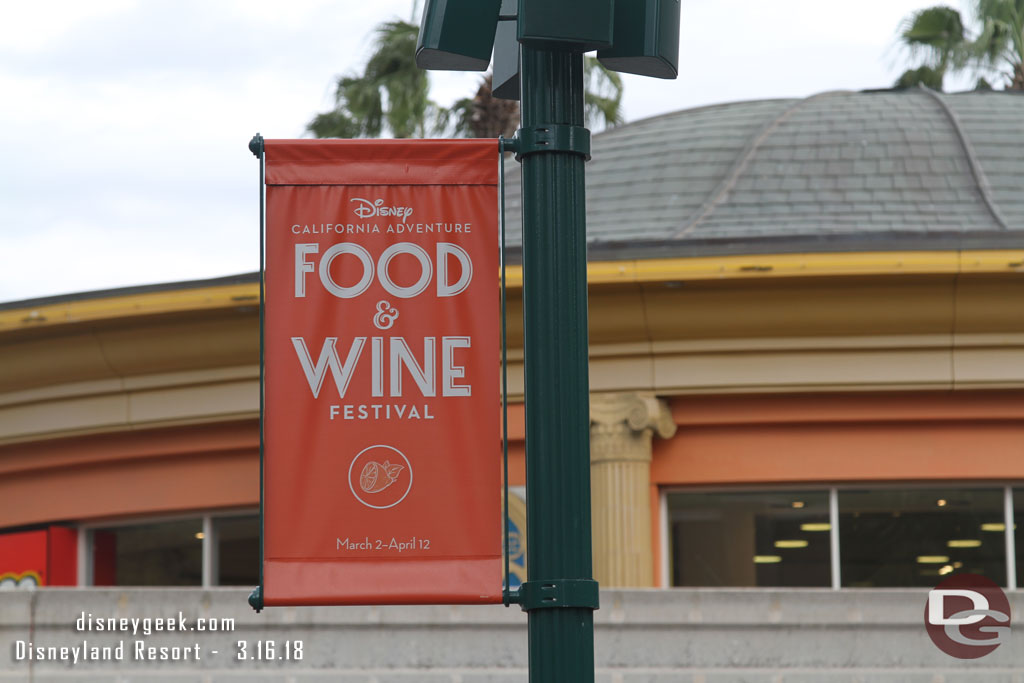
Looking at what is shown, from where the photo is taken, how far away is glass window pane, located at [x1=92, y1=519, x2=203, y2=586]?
44.6ft

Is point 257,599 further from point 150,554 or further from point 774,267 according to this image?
point 150,554

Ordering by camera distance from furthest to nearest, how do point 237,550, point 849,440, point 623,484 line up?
point 237,550 < point 849,440 < point 623,484

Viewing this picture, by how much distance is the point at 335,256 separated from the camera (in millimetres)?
4785

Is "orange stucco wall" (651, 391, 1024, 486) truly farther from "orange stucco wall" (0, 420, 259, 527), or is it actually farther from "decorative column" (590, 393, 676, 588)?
"orange stucco wall" (0, 420, 259, 527)

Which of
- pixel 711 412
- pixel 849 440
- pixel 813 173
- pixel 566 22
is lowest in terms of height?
pixel 849 440

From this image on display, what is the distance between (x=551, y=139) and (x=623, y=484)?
797 centimetres

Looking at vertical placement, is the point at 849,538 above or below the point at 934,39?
below

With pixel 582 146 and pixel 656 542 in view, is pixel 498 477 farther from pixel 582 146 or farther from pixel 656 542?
pixel 656 542

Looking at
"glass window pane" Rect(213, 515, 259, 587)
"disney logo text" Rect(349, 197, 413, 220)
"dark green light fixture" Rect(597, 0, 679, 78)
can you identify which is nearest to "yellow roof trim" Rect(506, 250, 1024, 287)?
"glass window pane" Rect(213, 515, 259, 587)

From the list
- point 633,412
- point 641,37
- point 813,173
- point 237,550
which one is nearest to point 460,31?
point 641,37

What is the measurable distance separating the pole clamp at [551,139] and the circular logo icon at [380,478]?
107 centimetres

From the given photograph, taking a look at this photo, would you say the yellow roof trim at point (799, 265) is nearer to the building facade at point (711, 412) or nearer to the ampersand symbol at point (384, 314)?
the building facade at point (711, 412)

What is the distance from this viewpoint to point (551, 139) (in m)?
4.62

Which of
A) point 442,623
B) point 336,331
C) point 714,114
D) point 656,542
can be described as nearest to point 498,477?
point 336,331
